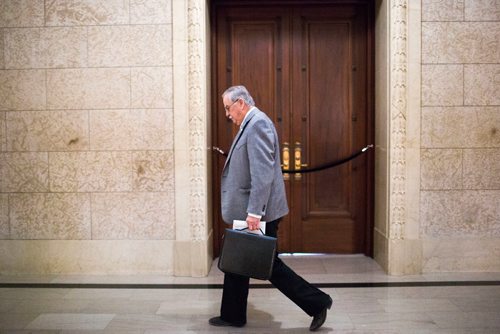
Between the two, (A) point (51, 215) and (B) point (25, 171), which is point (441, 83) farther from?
(B) point (25, 171)

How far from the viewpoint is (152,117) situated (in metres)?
5.71

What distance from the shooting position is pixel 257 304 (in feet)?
16.0

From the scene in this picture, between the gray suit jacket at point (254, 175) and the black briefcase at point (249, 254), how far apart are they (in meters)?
0.17

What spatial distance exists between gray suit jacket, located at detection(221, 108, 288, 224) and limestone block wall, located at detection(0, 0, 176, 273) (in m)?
1.64

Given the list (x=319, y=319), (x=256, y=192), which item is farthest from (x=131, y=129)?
(x=319, y=319)

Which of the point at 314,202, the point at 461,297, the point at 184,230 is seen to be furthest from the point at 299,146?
the point at 461,297

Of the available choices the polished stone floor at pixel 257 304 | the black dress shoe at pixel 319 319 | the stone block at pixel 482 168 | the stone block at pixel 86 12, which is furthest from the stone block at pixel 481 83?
the stone block at pixel 86 12

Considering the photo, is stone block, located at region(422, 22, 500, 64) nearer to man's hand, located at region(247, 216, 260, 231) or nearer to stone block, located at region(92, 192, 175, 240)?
man's hand, located at region(247, 216, 260, 231)

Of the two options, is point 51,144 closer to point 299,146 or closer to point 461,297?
point 299,146

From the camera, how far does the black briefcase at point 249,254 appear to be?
397cm

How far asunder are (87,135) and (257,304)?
2.19m

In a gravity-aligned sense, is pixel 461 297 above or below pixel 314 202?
below

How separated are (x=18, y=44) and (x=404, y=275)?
398cm

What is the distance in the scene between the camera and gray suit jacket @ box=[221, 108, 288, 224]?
13.3ft
